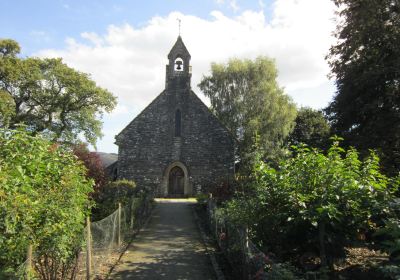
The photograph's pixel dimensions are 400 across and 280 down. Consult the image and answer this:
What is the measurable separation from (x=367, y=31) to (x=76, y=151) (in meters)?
14.2

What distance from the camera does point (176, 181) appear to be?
29.4 m

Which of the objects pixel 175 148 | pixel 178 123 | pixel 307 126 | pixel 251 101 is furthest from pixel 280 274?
pixel 307 126

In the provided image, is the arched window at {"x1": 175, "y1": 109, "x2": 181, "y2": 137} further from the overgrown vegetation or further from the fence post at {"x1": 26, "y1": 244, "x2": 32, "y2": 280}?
the fence post at {"x1": 26, "y1": 244, "x2": 32, "y2": 280}

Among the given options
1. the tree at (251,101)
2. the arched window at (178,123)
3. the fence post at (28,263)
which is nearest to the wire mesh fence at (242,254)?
the fence post at (28,263)

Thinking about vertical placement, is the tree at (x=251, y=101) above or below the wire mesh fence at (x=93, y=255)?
above

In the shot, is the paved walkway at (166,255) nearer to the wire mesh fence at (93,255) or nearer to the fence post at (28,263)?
the wire mesh fence at (93,255)

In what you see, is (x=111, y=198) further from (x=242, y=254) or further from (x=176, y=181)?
(x=176, y=181)

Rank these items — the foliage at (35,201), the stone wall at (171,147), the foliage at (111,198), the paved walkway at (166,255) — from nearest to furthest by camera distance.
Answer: the foliage at (35,201) → the paved walkway at (166,255) → the foliage at (111,198) → the stone wall at (171,147)

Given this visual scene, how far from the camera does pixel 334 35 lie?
61.1 feet

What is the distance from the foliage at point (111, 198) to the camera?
15.5 m

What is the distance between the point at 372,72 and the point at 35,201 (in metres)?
14.7

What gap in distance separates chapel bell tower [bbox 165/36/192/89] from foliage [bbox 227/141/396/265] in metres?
22.5

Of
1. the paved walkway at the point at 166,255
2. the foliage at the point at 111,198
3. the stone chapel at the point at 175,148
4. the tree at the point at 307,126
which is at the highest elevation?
the tree at the point at 307,126

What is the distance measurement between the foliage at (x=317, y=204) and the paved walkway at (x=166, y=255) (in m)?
2.26
